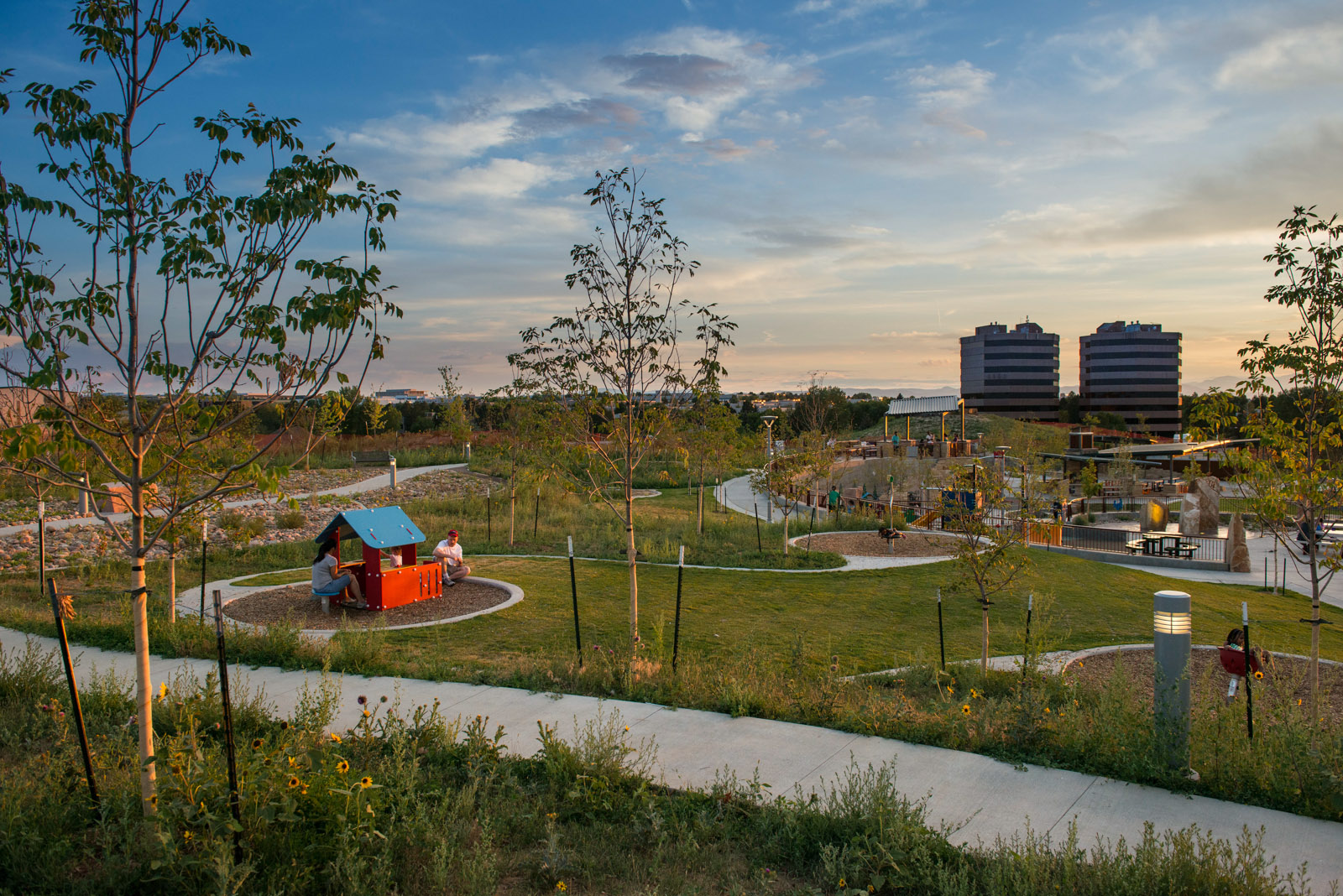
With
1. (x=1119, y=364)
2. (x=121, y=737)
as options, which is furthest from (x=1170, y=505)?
(x=1119, y=364)

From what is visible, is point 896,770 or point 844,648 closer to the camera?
point 896,770

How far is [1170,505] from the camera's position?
3550 centimetres

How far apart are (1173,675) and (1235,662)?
3.83 metres

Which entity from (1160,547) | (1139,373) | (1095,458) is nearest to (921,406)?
(1095,458)

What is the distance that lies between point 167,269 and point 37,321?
2.20 feet

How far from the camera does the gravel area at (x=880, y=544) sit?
62.8ft

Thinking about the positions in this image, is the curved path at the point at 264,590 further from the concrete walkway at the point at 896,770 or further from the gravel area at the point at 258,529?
the concrete walkway at the point at 896,770

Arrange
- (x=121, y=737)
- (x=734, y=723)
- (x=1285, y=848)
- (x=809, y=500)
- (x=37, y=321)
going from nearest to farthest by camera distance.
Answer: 1. (x=37, y=321)
2. (x=1285, y=848)
3. (x=121, y=737)
4. (x=734, y=723)
5. (x=809, y=500)

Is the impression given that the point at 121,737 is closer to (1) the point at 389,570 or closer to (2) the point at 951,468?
(1) the point at 389,570

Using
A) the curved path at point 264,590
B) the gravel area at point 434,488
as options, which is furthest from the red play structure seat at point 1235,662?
the gravel area at point 434,488

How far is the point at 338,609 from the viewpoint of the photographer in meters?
12.0

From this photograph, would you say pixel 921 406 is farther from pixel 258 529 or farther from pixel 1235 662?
pixel 1235 662

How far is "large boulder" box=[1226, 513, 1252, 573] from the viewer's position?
20.7m

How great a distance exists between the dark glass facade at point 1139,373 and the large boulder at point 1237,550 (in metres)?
102
